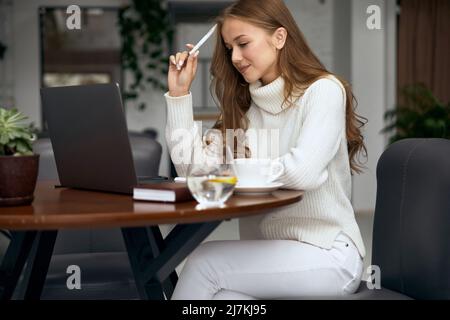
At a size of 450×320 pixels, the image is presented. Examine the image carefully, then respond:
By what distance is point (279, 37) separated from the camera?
1635 mm

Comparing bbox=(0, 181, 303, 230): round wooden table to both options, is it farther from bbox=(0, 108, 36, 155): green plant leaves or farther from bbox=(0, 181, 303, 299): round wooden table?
bbox=(0, 108, 36, 155): green plant leaves

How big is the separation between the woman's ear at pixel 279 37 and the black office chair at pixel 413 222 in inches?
16.2

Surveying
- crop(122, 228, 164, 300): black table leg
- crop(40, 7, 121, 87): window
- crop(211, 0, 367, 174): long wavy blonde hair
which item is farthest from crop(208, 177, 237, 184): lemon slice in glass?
crop(40, 7, 121, 87): window

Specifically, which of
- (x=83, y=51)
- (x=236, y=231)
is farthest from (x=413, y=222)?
(x=83, y=51)

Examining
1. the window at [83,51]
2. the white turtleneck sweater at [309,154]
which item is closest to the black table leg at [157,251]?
the white turtleneck sweater at [309,154]

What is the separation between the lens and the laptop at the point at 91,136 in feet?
4.14

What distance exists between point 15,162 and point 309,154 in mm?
641

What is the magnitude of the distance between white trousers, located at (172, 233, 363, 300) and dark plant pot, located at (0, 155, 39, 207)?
0.39m

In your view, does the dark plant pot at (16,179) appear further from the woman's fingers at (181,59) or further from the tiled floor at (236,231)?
the tiled floor at (236,231)

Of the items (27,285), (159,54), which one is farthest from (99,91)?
(159,54)

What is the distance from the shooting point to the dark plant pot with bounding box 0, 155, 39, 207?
4.02ft

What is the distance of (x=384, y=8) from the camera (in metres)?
6.26

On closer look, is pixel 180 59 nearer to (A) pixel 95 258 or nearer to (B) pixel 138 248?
(B) pixel 138 248

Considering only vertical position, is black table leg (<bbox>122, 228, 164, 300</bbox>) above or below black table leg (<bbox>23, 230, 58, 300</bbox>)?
above
